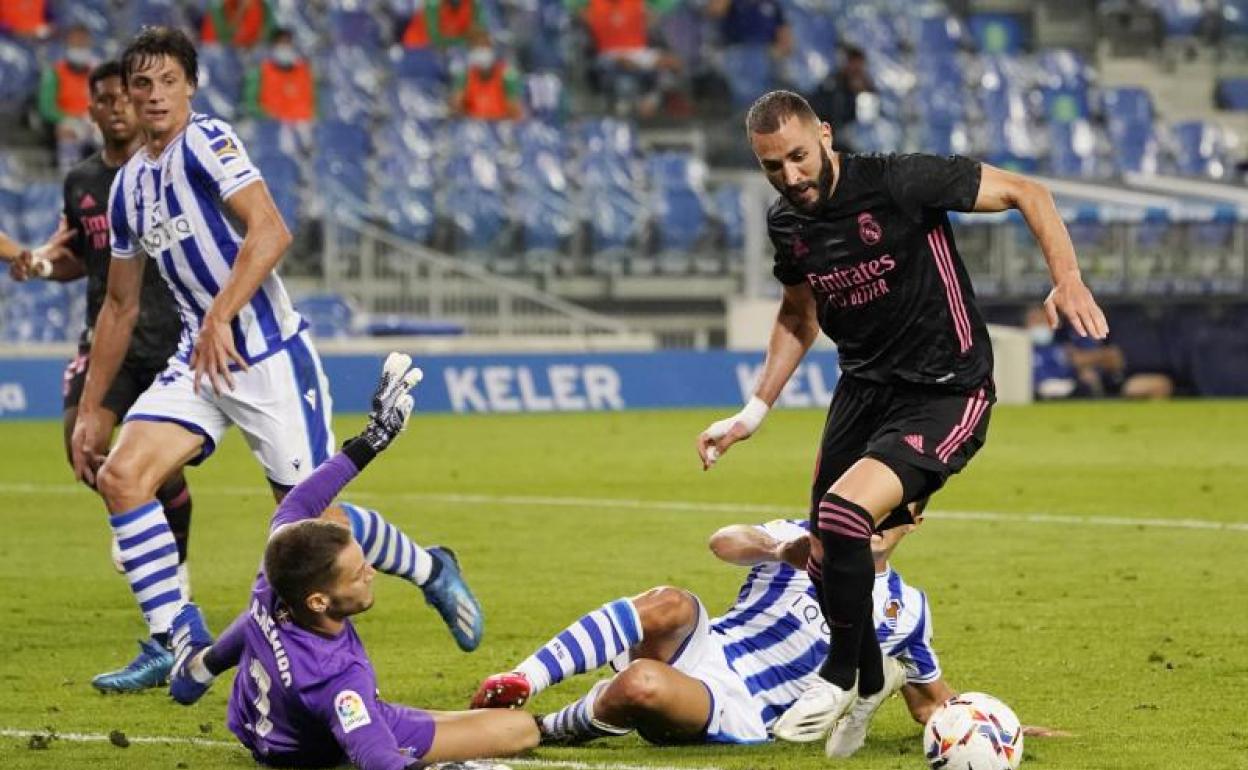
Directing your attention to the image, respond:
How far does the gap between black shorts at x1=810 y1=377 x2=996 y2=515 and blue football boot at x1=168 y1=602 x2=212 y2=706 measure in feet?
6.38

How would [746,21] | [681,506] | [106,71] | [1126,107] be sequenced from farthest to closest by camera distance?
[1126,107], [746,21], [681,506], [106,71]

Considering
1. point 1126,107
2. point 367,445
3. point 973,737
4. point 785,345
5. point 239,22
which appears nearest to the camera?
point 973,737

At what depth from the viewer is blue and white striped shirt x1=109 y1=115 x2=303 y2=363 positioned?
8.05 m

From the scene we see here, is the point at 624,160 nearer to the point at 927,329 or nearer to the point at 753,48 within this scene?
the point at 753,48

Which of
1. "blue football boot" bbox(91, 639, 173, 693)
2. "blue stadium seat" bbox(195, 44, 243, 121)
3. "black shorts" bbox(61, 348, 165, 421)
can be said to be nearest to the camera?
"blue football boot" bbox(91, 639, 173, 693)

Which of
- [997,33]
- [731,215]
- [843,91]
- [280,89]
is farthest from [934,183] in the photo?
[997,33]

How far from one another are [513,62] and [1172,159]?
26.6 feet

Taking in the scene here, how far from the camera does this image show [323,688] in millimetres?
6141

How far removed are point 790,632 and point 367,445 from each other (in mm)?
1382

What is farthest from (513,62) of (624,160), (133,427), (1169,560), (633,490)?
(133,427)

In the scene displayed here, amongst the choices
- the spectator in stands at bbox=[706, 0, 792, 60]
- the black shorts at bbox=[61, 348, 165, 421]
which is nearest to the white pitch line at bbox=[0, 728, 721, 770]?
the black shorts at bbox=[61, 348, 165, 421]

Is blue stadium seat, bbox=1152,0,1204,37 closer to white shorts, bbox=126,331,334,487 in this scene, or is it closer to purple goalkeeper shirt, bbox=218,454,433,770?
white shorts, bbox=126,331,334,487

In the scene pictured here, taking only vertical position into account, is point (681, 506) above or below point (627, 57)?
below

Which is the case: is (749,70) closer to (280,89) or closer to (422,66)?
(422,66)
